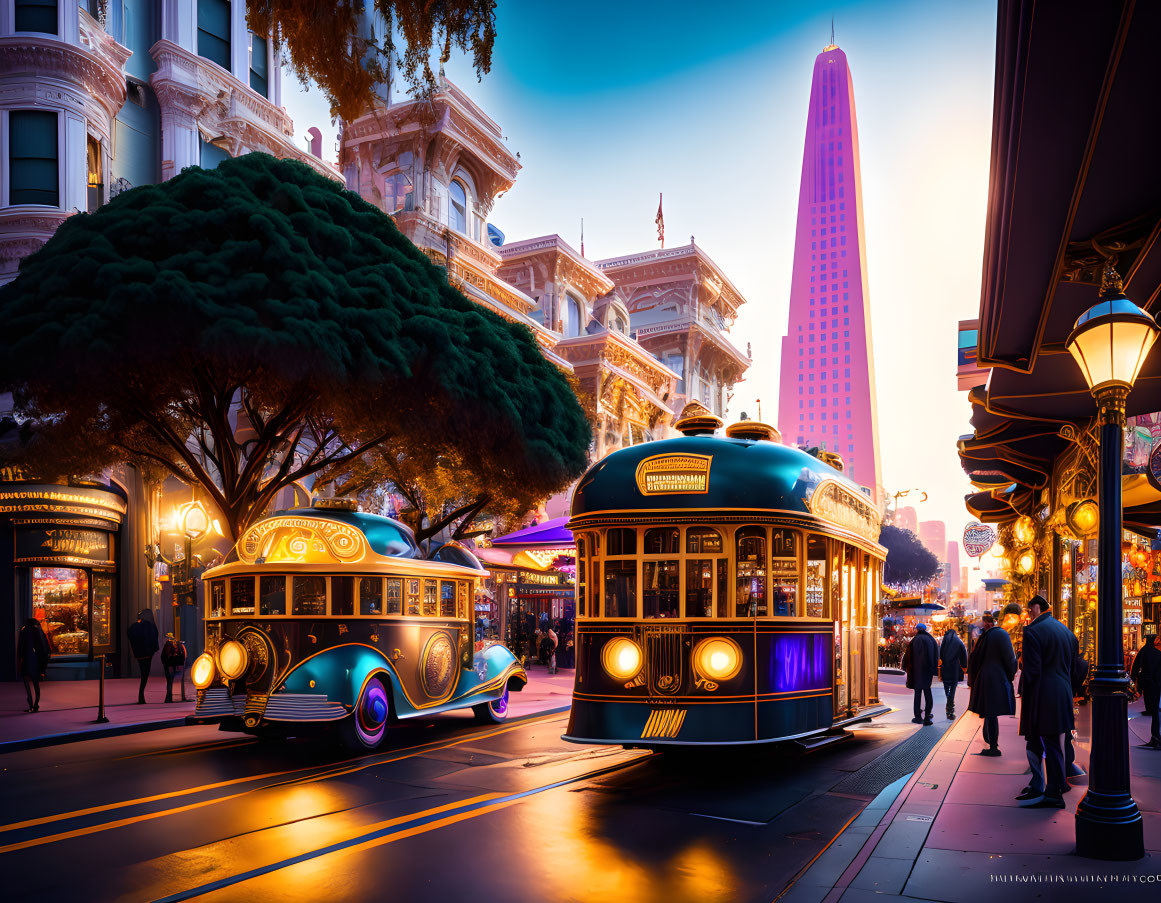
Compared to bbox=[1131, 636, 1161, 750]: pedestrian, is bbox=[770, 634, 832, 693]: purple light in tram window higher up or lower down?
higher up

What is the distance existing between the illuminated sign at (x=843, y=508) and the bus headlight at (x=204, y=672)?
8.21 m

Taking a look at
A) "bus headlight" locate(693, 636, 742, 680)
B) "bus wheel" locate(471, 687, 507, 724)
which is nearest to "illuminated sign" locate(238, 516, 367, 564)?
"bus wheel" locate(471, 687, 507, 724)

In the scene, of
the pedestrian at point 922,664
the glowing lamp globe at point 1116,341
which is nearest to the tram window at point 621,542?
the glowing lamp globe at point 1116,341

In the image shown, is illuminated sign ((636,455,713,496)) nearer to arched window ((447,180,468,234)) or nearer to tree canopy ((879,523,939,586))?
arched window ((447,180,468,234))

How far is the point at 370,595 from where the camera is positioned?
12.7m

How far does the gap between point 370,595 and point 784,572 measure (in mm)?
5658

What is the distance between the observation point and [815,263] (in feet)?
610

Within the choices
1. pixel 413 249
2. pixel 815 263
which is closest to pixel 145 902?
pixel 413 249

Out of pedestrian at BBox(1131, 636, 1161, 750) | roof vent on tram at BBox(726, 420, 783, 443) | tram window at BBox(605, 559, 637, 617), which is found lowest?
pedestrian at BBox(1131, 636, 1161, 750)

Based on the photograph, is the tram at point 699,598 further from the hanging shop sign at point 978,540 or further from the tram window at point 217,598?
the hanging shop sign at point 978,540

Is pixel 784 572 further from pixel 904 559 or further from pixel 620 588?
pixel 904 559

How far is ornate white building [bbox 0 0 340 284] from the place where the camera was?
853 inches

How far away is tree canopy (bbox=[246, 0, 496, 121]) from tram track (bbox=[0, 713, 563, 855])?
21.4 feet

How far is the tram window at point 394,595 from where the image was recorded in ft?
42.7
